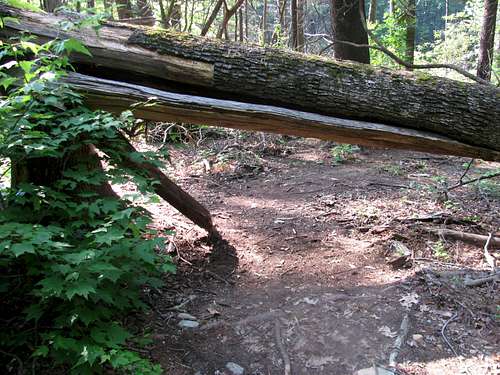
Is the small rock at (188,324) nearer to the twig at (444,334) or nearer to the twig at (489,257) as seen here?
the twig at (444,334)

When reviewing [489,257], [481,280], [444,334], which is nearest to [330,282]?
[444,334]

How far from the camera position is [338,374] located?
306 centimetres

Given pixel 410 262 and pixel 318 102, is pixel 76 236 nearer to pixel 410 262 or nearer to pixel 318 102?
pixel 318 102

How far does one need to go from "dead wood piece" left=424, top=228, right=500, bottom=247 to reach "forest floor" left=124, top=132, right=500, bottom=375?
5 cm

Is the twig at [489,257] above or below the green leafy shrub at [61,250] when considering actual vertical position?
below

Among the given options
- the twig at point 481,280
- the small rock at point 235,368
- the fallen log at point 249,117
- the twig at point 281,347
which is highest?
the fallen log at point 249,117

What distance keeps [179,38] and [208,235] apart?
7.27 feet

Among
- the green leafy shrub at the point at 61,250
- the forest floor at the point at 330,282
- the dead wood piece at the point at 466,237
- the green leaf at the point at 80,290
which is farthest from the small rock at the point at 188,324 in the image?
the dead wood piece at the point at 466,237

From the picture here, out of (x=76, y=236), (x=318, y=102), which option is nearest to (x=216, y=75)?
(x=318, y=102)

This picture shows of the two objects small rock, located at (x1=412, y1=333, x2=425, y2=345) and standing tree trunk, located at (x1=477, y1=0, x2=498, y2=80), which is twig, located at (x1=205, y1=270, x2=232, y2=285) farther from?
standing tree trunk, located at (x1=477, y1=0, x2=498, y2=80)

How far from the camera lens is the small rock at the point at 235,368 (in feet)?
10.1

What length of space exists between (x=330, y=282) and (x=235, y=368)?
4.62ft

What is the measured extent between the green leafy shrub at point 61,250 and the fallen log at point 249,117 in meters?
0.29

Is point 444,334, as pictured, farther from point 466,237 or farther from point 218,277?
point 218,277
